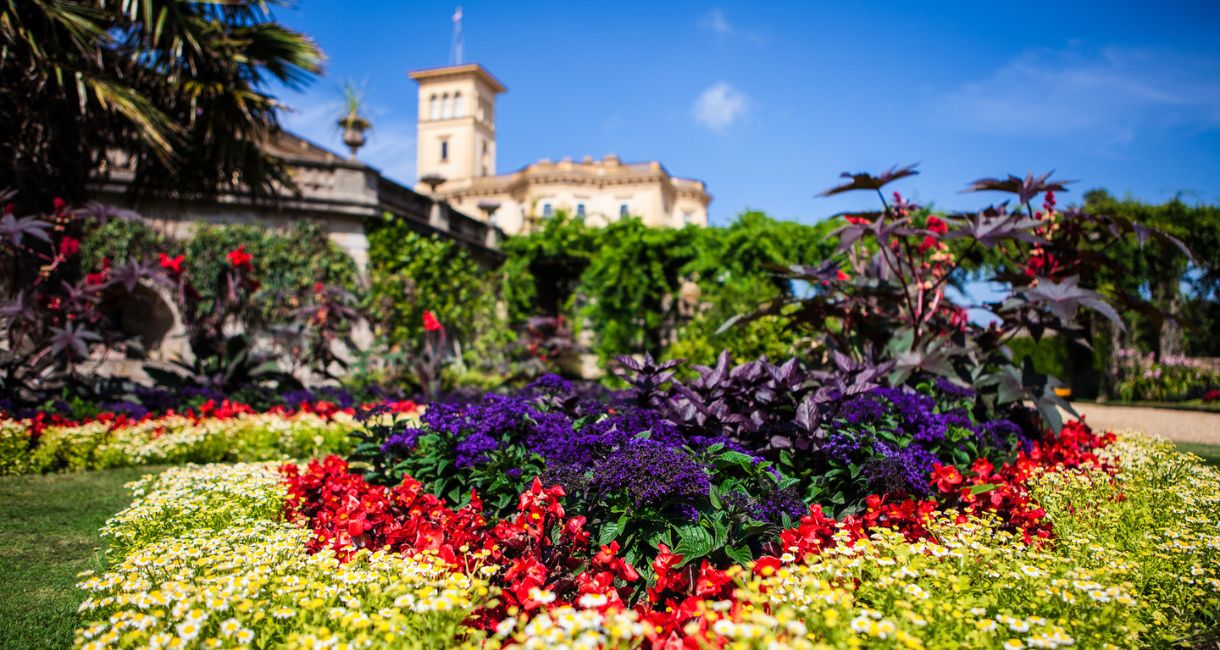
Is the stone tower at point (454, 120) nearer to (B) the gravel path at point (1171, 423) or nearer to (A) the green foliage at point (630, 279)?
(A) the green foliage at point (630, 279)

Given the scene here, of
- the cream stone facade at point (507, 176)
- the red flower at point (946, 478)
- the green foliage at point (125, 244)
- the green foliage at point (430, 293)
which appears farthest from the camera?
the cream stone facade at point (507, 176)

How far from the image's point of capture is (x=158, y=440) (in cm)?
483

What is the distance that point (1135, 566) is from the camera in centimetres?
184

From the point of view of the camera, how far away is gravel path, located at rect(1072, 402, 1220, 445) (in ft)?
23.4

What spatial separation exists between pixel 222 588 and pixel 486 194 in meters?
43.7

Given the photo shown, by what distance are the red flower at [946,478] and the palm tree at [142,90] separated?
6.55 metres

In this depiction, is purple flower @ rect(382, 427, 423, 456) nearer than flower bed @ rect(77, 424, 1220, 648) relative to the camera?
No

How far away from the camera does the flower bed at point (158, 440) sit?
4500mm

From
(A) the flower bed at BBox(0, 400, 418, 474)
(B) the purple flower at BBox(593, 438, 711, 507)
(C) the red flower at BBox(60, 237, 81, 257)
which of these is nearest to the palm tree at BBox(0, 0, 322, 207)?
(C) the red flower at BBox(60, 237, 81, 257)

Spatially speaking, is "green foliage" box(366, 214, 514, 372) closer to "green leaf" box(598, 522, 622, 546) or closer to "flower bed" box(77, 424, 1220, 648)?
"flower bed" box(77, 424, 1220, 648)

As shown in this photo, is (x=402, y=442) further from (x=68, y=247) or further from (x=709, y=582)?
(x=68, y=247)

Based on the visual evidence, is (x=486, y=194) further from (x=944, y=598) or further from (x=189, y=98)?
(x=944, y=598)

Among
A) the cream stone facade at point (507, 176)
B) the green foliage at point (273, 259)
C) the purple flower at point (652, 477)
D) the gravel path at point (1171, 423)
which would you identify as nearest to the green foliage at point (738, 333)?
the gravel path at point (1171, 423)

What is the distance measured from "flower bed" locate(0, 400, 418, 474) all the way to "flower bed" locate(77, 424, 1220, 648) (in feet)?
5.89
